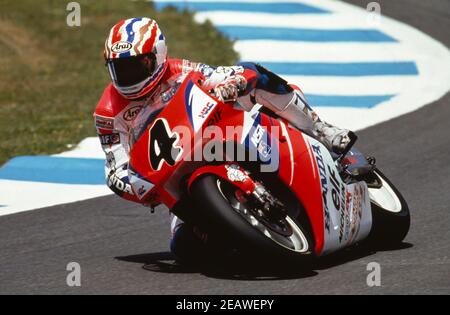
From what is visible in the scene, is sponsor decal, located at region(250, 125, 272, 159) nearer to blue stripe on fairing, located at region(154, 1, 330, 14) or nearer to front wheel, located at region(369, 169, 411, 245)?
front wheel, located at region(369, 169, 411, 245)

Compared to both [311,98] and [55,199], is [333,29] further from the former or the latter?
[55,199]

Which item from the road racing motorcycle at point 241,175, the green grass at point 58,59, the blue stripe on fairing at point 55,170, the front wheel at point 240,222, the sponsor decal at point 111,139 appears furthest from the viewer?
the green grass at point 58,59

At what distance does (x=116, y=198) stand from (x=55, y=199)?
0.52 m

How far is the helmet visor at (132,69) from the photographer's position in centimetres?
631

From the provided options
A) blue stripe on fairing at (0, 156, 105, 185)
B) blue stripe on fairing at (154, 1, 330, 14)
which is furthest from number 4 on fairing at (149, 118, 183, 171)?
blue stripe on fairing at (154, 1, 330, 14)

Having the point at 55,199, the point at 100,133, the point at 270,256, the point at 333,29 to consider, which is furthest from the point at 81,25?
the point at 270,256

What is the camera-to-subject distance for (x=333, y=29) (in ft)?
48.3

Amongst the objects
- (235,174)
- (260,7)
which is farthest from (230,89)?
(260,7)

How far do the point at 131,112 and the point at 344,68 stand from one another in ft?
22.9

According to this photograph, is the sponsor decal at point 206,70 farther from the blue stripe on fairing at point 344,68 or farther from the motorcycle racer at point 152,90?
the blue stripe on fairing at point 344,68

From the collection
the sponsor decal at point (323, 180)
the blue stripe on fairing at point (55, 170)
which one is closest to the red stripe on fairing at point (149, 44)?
Answer: the sponsor decal at point (323, 180)

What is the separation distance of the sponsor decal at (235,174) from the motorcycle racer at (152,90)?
388 mm

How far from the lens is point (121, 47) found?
20.5 feet
